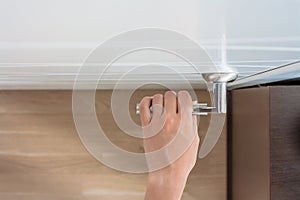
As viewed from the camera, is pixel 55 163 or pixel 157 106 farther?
pixel 55 163

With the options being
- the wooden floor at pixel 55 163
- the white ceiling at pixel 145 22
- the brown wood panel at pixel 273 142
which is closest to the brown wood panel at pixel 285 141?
the brown wood panel at pixel 273 142

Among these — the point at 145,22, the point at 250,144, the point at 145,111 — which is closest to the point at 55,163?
the point at 250,144

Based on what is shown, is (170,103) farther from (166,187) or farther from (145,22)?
(145,22)

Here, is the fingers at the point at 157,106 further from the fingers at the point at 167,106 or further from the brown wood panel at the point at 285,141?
the brown wood panel at the point at 285,141

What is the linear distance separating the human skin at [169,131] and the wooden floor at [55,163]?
2.10 feet

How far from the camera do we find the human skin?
674 millimetres

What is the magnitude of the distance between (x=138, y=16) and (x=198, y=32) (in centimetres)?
6

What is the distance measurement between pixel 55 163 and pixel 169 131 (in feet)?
2.56

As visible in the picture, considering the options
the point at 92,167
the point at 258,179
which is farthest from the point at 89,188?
the point at 258,179

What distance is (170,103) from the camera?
681 millimetres

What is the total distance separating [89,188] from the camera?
4.46ft

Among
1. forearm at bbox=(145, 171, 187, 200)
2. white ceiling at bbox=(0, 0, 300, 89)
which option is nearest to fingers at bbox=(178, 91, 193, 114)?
forearm at bbox=(145, 171, 187, 200)

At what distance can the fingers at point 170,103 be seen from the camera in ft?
2.22

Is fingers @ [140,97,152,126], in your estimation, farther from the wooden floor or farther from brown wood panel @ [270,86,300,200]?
the wooden floor
